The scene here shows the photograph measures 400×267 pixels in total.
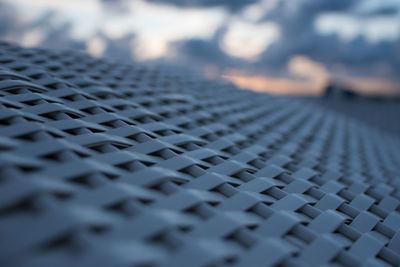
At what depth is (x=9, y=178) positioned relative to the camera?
22.9 inches

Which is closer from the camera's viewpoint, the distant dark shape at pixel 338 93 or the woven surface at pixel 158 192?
the woven surface at pixel 158 192

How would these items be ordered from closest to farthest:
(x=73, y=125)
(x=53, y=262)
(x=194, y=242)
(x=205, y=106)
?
(x=53, y=262) < (x=194, y=242) < (x=73, y=125) < (x=205, y=106)

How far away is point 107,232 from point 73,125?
0.53 metres

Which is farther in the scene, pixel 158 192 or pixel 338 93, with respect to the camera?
pixel 338 93

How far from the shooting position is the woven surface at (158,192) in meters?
0.52

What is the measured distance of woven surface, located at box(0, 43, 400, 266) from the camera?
52 centimetres

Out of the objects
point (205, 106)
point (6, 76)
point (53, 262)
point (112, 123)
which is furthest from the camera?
point (205, 106)

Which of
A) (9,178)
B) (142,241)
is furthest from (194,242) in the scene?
(9,178)

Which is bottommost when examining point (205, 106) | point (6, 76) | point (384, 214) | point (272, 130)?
point (384, 214)

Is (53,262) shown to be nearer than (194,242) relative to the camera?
Yes

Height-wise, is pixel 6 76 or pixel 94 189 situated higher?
pixel 6 76

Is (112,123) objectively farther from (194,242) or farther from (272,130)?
(272,130)

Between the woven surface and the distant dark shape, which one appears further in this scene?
the distant dark shape

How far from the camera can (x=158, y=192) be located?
0.74 m
